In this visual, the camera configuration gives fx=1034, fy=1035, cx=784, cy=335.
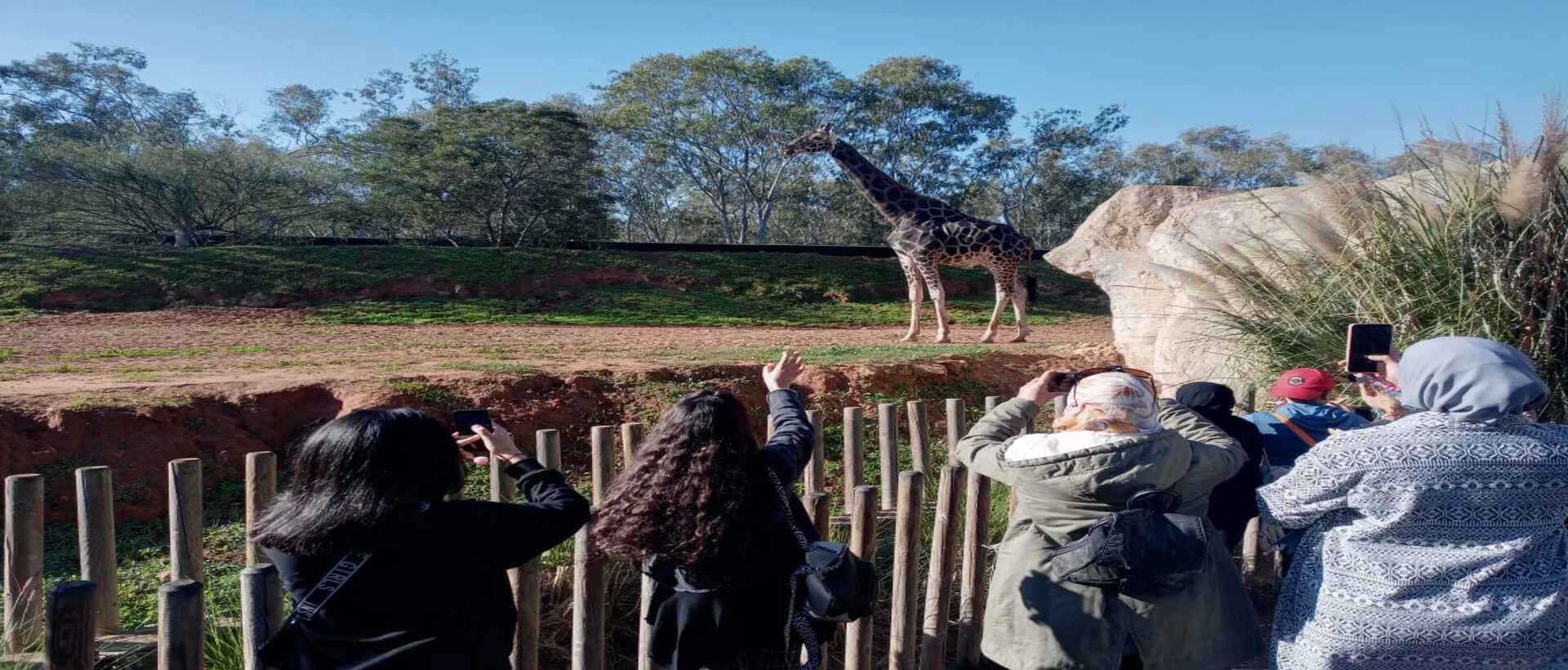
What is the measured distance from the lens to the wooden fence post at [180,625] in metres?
2.30

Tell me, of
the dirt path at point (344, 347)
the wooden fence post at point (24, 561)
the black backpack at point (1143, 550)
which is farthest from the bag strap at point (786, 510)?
the dirt path at point (344, 347)

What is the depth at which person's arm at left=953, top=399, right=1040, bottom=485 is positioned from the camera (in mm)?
2781

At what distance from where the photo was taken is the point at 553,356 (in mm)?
9148

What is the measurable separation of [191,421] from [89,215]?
1866cm

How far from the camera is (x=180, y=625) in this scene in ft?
7.56

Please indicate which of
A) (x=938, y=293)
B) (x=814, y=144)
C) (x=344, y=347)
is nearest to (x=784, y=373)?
(x=344, y=347)

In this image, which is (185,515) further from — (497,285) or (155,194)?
(155,194)

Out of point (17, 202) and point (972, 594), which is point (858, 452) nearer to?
point (972, 594)

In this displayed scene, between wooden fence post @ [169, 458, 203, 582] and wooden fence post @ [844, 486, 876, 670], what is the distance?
225 centimetres

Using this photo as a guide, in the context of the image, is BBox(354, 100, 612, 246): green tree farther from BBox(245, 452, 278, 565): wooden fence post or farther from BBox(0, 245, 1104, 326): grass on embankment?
BBox(245, 452, 278, 565): wooden fence post

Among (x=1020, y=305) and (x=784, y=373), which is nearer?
(x=784, y=373)

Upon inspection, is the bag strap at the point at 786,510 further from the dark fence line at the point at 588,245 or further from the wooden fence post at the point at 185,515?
the dark fence line at the point at 588,245

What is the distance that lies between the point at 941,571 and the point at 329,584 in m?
2.13

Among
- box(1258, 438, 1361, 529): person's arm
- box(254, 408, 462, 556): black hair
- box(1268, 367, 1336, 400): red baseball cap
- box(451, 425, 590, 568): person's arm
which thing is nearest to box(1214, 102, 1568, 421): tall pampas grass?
box(1268, 367, 1336, 400): red baseball cap
